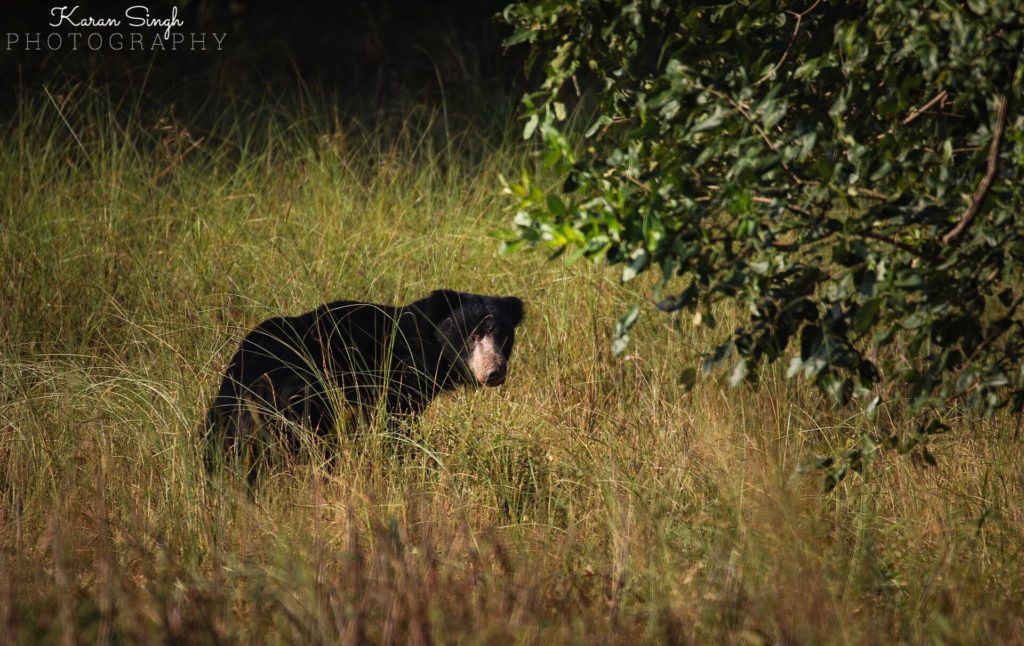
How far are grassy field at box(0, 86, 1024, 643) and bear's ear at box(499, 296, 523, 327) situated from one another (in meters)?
0.18

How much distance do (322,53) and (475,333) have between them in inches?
310

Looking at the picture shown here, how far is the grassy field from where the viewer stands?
8.36 ft

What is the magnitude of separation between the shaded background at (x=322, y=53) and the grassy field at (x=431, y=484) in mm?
3658

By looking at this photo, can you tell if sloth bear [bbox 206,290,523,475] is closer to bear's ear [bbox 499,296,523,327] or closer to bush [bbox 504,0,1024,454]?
bear's ear [bbox 499,296,523,327]

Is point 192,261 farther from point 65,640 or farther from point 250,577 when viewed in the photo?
point 65,640

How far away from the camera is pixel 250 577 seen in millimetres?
2779

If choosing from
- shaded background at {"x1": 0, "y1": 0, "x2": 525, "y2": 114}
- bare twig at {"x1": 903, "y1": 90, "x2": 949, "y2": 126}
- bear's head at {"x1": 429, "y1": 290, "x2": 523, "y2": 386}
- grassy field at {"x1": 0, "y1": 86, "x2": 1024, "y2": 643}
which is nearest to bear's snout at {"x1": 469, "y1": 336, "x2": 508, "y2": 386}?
bear's head at {"x1": 429, "y1": 290, "x2": 523, "y2": 386}

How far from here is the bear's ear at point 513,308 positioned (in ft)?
15.9

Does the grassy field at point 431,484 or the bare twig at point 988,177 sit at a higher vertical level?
the bare twig at point 988,177

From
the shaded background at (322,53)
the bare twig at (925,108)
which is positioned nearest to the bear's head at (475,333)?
the bare twig at (925,108)

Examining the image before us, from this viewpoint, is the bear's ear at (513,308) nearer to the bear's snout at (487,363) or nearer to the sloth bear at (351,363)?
the sloth bear at (351,363)

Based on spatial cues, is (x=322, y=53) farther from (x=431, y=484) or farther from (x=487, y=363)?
(x=431, y=484)

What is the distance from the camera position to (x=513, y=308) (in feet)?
16.0

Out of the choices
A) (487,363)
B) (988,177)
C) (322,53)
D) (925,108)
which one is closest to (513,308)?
(487,363)
